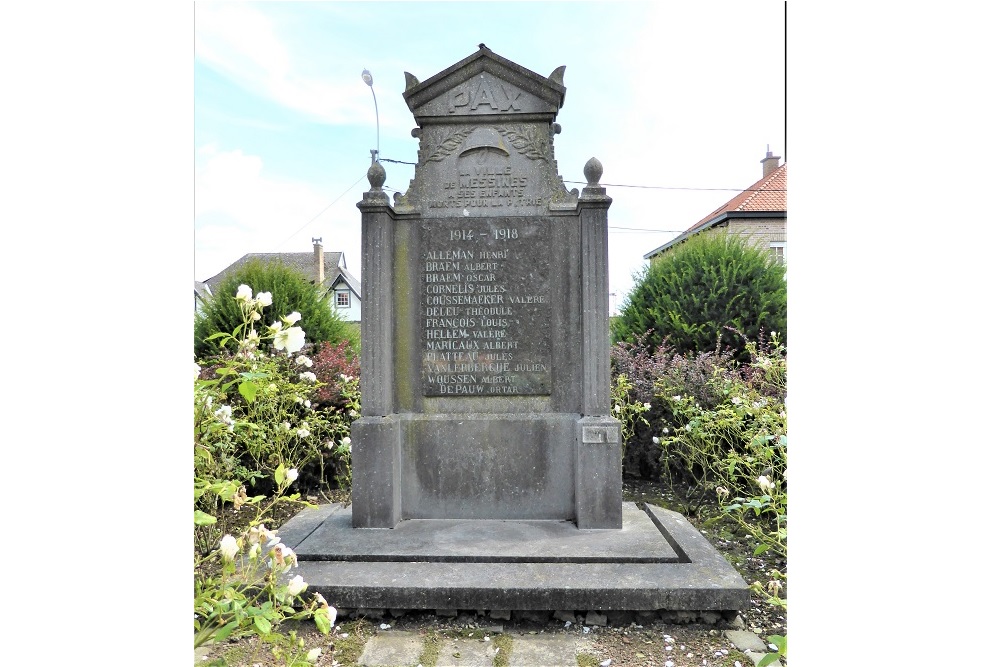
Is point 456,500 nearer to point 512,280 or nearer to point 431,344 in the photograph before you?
point 431,344

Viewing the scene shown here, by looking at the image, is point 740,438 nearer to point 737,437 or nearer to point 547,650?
point 737,437

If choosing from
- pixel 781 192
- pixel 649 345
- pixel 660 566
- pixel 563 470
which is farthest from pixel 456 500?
pixel 781 192

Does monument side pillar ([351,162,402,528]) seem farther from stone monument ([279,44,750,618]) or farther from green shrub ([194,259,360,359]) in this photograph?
green shrub ([194,259,360,359])

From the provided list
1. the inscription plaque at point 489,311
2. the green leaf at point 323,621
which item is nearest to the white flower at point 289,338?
the green leaf at point 323,621

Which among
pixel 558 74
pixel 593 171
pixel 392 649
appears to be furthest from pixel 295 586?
pixel 558 74

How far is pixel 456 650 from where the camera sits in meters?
2.79

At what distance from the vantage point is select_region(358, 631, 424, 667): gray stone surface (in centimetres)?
269

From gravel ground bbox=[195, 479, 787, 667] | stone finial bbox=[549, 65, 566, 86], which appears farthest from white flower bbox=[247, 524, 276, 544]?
stone finial bbox=[549, 65, 566, 86]

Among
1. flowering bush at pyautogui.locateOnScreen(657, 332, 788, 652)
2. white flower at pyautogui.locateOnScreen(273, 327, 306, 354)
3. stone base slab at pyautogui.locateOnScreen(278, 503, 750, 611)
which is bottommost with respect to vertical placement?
stone base slab at pyautogui.locateOnScreen(278, 503, 750, 611)

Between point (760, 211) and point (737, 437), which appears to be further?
point (760, 211)

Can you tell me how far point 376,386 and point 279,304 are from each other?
4188 millimetres

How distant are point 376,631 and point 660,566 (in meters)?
1.69

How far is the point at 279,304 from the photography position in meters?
7.55

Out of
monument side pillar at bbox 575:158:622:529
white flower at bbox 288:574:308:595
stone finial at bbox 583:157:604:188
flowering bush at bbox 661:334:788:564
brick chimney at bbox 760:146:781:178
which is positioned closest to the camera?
white flower at bbox 288:574:308:595
